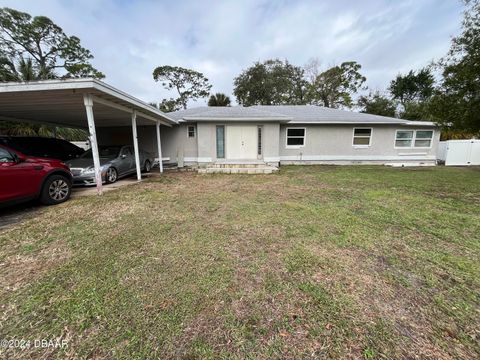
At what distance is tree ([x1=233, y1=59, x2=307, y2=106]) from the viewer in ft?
89.0

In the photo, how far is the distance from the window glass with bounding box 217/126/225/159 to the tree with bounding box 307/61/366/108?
73.1 feet

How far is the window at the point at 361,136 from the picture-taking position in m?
12.0

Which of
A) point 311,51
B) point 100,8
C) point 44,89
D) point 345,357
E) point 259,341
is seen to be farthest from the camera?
point 311,51

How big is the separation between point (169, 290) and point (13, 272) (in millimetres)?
2006

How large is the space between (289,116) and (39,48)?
29437 millimetres

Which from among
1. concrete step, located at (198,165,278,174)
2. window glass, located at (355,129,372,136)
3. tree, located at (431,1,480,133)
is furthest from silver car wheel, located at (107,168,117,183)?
tree, located at (431,1,480,133)

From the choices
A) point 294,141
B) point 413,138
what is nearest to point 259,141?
→ point 294,141

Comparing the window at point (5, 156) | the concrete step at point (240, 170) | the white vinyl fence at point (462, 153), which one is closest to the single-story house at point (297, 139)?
the concrete step at point (240, 170)

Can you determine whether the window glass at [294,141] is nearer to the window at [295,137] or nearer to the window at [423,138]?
the window at [295,137]

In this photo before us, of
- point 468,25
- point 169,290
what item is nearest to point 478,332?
point 169,290

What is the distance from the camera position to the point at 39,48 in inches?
874

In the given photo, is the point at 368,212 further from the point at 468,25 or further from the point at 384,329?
the point at 468,25

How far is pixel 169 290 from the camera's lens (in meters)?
2.05

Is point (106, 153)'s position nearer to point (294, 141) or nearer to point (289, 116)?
point (289, 116)
